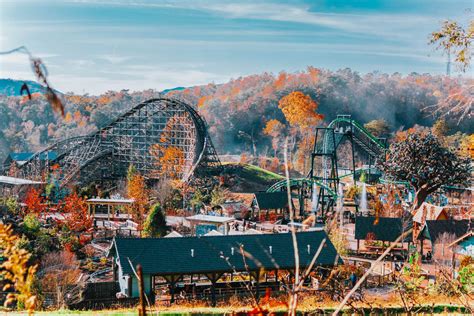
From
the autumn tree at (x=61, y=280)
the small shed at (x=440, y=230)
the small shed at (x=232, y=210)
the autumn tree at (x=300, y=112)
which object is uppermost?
the autumn tree at (x=300, y=112)

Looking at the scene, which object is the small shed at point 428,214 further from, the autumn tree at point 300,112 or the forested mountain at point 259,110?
the forested mountain at point 259,110

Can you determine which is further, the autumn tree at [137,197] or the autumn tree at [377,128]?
the autumn tree at [377,128]

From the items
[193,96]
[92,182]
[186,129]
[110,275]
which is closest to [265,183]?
[186,129]

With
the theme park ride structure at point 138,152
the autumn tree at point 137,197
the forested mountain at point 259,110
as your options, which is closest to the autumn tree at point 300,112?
the forested mountain at point 259,110

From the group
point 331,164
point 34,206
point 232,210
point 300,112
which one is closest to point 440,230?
point 232,210

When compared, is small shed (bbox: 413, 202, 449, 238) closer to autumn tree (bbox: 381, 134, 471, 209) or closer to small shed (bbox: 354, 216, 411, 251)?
autumn tree (bbox: 381, 134, 471, 209)

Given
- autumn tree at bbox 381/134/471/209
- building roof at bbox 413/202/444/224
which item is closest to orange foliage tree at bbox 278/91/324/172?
autumn tree at bbox 381/134/471/209

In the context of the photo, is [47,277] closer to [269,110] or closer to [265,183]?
[265,183]
